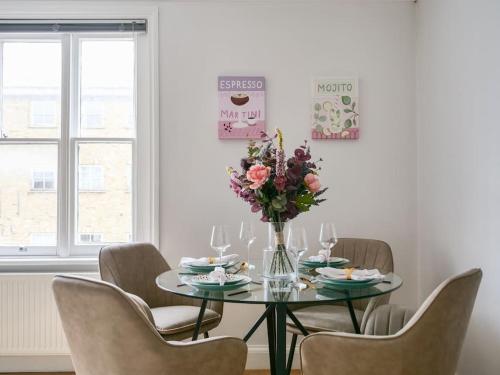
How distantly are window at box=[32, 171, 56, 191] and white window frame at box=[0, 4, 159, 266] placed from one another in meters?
0.10

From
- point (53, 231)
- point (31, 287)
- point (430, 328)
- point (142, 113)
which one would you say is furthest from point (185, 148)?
point (430, 328)

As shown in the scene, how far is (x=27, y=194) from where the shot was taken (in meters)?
3.10

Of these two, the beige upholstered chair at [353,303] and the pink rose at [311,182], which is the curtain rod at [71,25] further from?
the beige upholstered chair at [353,303]

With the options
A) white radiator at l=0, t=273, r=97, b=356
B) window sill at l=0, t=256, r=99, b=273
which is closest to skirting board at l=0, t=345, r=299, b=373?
white radiator at l=0, t=273, r=97, b=356

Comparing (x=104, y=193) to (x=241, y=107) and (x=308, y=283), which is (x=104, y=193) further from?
(x=308, y=283)

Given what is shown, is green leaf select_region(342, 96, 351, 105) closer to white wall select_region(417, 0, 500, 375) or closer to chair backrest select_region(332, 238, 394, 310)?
white wall select_region(417, 0, 500, 375)

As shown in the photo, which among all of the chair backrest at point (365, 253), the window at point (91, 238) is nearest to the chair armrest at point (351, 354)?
the chair backrest at point (365, 253)

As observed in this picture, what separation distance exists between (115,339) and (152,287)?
1225 mm

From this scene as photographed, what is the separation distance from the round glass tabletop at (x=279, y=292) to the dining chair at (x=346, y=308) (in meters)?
0.37

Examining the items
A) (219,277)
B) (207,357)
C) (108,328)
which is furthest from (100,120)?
(207,357)

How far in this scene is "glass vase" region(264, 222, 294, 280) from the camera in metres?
1.98

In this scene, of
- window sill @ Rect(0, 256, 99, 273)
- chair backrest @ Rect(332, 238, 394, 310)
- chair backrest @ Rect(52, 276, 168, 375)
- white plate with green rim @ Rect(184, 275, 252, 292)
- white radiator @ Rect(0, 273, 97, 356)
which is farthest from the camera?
window sill @ Rect(0, 256, 99, 273)

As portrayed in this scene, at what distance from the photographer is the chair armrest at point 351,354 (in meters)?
1.48

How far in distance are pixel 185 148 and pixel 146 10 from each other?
3.44ft
